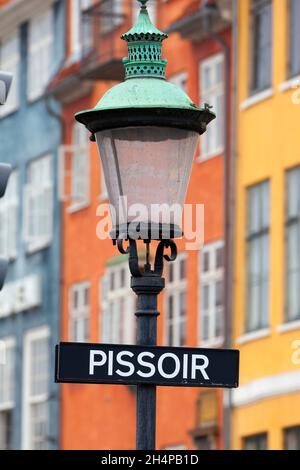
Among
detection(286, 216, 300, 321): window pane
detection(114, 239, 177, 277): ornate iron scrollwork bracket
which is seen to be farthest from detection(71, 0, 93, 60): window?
detection(114, 239, 177, 277): ornate iron scrollwork bracket

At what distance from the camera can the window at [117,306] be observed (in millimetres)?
33156

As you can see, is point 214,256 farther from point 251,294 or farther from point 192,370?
point 192,370

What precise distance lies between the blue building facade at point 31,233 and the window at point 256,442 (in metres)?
7.37

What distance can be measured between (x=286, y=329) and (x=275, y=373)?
68 cm

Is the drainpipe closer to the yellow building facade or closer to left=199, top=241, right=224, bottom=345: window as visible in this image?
the yellow building facade

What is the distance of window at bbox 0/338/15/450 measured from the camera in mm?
37438

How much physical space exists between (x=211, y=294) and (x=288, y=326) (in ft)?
10.3

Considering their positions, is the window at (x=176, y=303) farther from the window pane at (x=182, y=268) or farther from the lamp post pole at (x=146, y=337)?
the lamp post pole at (x=146, y=337)

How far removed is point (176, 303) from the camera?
3106 centimetres

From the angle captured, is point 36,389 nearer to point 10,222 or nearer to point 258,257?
point 10,222

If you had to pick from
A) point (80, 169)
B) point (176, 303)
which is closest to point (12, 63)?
point (80, 169)

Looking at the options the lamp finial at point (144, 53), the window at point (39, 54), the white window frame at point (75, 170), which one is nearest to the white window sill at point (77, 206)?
the white window frame at point (75, 170)

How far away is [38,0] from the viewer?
125 ft
